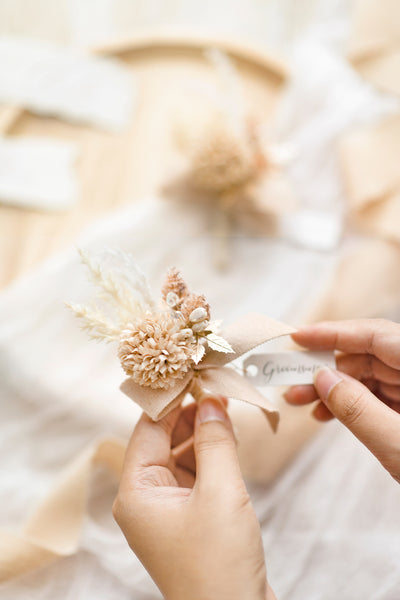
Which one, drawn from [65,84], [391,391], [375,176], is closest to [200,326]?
[391,391]

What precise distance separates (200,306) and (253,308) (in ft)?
1.65

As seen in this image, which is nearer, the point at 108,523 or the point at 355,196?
the point at 108,523

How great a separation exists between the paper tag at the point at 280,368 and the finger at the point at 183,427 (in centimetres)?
13

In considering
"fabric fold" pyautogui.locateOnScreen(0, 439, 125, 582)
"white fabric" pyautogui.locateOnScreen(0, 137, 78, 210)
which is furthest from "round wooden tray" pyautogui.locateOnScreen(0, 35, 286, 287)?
"fabric fold" pyautogui.locateOnScreen(0, 439, 125, 582)

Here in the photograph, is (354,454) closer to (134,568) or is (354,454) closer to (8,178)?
(134,568)

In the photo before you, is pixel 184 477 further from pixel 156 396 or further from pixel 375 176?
pixel 375 176

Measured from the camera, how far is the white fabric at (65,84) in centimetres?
134

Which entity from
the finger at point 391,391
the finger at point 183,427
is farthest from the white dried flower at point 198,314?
the finger at point 391,391

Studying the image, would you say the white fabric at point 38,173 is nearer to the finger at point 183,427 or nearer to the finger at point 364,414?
the finger at point 183,427

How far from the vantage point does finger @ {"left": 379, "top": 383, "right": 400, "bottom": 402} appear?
2.43 feet

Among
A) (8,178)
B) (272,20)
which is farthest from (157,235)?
(272,20)

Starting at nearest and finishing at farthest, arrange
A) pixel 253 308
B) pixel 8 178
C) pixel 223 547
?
pixel 223 547
pixel 253 308
pixel 8 178

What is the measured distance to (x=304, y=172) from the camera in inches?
49.2

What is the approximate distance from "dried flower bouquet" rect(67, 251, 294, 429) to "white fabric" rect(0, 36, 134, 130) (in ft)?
2.87
